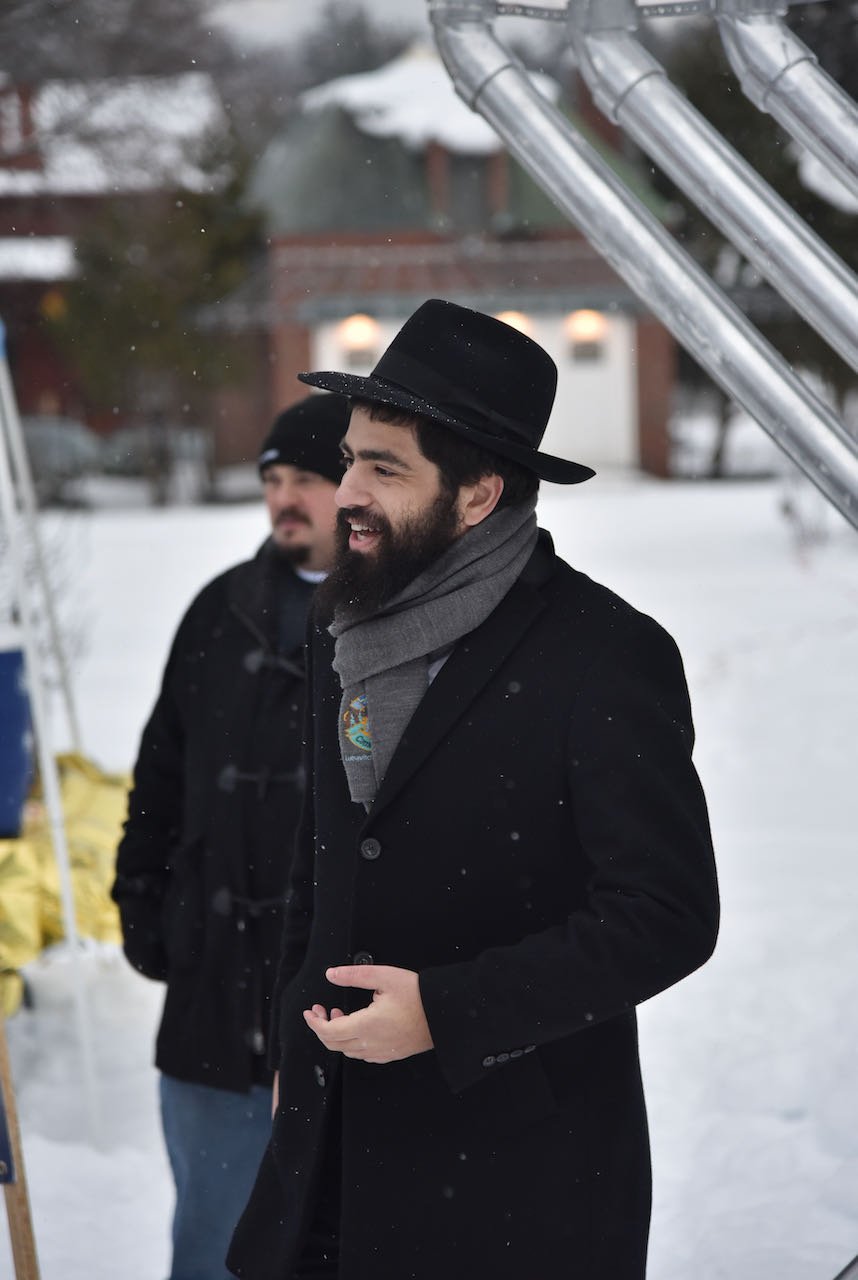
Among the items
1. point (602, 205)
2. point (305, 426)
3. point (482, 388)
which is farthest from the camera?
point (305, 426)

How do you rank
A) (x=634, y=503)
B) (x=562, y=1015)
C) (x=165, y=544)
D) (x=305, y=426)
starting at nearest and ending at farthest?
(x=562, y=1015)
(x=305, y=426)
(x=165, y=544)
(x=634, y=503)

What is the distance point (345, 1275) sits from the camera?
183 centimetres

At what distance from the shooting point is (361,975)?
5.67 ft

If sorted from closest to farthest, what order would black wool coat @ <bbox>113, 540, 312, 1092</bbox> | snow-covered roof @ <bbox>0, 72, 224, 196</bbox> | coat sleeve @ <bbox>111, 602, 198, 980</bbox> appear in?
1. black wool coat @ <bbox>113, 540, 312, 1092</bbox>
2. coat sleeve @ <bbox>111, 602, 198, 980</bbox>
3. snow-covered roof @ <bbox>0, 72, 224, 196</bbox>

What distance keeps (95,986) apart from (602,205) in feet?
11.9

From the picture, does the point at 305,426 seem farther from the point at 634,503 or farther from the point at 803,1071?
the point at 634,503

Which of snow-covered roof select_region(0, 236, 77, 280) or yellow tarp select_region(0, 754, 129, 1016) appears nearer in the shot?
yellow tarp select_region(0, 754, 129, 1016)

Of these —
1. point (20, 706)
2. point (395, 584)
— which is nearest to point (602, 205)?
point (395, 584)

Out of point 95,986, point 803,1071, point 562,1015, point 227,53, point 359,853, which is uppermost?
point 227,53

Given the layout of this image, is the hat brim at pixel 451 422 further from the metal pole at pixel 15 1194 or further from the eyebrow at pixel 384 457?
the metal pole at pixel 15 1194

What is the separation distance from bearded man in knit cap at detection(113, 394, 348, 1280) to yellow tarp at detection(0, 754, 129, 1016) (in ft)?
4.42

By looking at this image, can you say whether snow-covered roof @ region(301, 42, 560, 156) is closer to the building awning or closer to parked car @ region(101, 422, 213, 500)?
the building awning

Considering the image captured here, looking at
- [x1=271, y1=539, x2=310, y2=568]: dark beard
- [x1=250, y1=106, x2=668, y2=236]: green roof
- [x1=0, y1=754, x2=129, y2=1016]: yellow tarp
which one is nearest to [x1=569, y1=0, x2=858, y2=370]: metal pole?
[x1=271, y1=539, x2=310, y2=568]: dark beard

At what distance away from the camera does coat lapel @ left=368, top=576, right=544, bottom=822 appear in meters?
1.78
